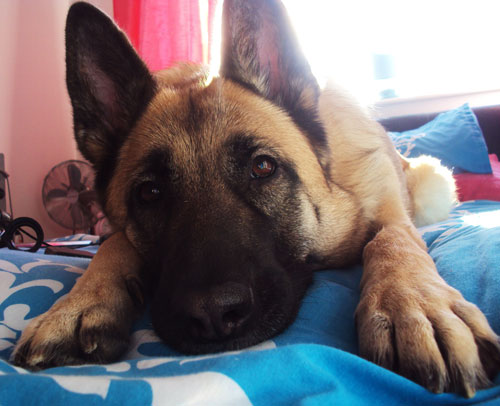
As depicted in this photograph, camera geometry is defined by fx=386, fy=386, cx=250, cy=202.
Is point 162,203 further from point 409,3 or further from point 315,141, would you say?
point 409,3

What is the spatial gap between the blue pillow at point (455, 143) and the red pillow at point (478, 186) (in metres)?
0.10

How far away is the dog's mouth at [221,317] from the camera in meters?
0.82

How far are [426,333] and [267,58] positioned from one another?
3.73 feet

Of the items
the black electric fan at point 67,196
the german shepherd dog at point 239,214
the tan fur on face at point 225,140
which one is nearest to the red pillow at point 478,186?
the german shepherd dog at point 239,214

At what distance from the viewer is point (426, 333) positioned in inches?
28.9

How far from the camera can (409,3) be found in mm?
5270

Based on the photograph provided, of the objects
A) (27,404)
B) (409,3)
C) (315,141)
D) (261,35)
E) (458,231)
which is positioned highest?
(409,3)

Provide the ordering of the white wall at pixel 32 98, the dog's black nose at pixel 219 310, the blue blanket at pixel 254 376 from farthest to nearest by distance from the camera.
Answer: the white wall at pixel 32 98 < the dog's black nose at pixel 219 310 < the blue blanket at pixel 254 376

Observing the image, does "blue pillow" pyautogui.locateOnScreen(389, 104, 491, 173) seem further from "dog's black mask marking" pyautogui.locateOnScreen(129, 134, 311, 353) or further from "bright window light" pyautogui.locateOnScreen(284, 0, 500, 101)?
"dog's black mask marking" pyautogui.locateOnScreen(129, 134, 311, 353)

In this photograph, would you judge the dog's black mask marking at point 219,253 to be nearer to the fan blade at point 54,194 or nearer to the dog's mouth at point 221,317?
the dog's mouth at point 221,317

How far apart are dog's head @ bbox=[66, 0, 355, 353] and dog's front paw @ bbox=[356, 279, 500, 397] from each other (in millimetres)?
245

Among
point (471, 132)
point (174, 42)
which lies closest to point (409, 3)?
point (471, 132)

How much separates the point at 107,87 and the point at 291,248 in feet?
3.23

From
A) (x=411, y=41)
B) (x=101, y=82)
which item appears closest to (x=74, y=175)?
(x=101, y=82)
